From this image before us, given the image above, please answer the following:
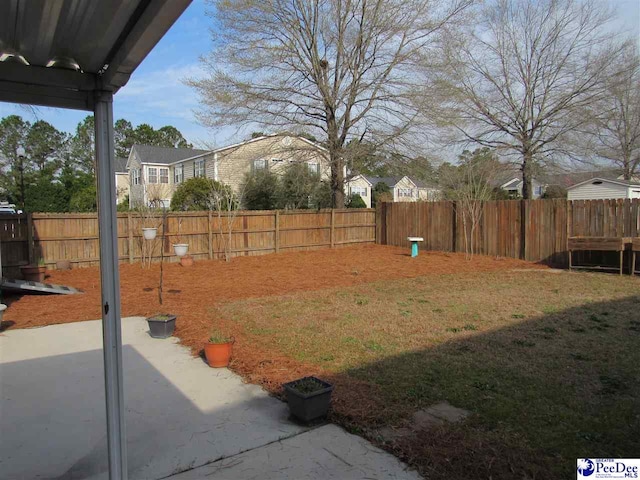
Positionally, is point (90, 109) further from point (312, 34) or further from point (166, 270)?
point (312, 34)

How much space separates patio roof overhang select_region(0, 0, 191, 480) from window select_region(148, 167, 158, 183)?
30.3 m

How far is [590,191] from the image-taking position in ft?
83.1

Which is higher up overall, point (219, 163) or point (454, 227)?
point (219, 163)

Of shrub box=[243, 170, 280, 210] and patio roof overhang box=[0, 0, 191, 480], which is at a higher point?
shrub box=[243, 170, 280, 210]

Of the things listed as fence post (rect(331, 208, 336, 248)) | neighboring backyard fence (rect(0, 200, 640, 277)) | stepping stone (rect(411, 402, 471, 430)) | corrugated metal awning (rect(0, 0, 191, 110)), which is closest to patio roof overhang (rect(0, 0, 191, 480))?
corrugated metal awning (rect(0, 0, 191, 110))

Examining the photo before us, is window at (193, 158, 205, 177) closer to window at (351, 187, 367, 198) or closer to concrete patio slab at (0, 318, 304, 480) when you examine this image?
window at (351, 187, 367, 198)

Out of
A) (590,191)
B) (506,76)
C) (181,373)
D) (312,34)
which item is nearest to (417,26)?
(312,34)

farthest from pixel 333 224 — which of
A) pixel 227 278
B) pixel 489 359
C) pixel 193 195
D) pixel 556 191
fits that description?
pixel 556 191

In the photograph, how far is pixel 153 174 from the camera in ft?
101

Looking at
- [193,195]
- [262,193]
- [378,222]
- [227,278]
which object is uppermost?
[262,193]

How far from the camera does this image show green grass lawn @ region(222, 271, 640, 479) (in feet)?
9.05

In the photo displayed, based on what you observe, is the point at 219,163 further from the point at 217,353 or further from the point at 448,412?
the point at 448,412

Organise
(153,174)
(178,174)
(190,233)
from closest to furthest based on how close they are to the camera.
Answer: (190,233)
(178,174)
(153,174)

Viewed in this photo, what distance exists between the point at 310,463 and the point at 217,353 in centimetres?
196
